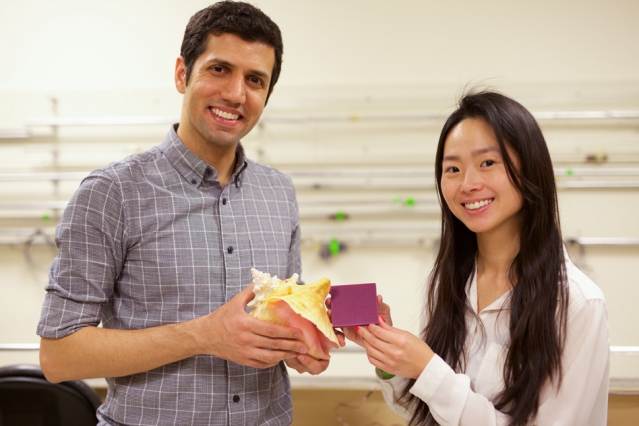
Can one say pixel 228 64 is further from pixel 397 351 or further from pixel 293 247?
pixel 397 351

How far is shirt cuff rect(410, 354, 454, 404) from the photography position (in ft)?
3.84

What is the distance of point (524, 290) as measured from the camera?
124 centimetres

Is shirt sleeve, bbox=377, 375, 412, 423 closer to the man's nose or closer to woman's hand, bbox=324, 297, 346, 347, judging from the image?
woman's hand, bbox=324, 297, 346, 347

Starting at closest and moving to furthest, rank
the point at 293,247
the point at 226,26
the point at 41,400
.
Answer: the point at 226,26
the point at 293,247
the point at 41,400

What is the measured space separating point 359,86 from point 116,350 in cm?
182

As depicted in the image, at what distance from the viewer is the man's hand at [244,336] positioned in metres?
1.16

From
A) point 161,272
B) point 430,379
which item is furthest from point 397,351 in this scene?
point 161,272

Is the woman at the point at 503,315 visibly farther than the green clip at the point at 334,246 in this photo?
No

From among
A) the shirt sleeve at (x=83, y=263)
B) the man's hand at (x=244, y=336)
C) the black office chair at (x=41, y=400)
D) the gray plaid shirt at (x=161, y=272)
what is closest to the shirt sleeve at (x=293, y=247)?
the gray plaid shirt at (x=161, y=272)

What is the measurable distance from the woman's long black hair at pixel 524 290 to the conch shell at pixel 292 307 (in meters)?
0.33

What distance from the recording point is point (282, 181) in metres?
1.65

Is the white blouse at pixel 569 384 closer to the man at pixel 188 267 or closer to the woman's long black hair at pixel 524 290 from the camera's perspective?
A: the woman's long black hair at pixel 524 290

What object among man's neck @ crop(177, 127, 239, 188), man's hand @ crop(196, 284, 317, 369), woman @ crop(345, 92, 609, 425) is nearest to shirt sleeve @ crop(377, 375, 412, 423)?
woman @ crop(345, 92, 609, 425)

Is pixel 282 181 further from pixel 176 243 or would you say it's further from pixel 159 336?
pixel 159 336
